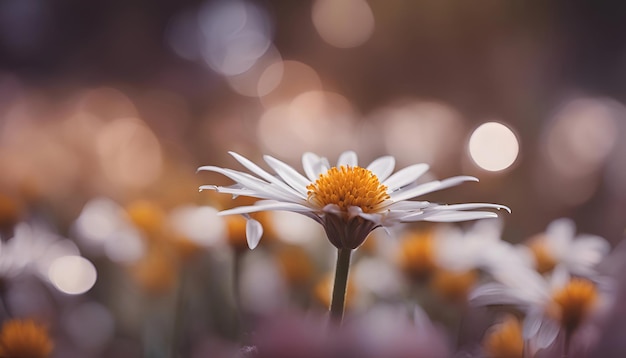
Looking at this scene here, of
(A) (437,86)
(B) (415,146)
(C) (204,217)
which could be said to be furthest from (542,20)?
(C) (204,217)

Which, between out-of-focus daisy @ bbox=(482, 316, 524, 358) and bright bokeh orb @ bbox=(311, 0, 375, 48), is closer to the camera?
out-of-focus daisy @ bbox=(482, 316, 524, 358)

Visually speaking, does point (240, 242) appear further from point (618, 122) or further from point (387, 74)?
point (387, 74)

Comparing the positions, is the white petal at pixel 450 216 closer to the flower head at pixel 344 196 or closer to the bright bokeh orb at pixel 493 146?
the flower head at pixel 344 196

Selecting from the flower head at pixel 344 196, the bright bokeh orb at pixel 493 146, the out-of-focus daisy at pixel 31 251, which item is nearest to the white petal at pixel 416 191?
the flower head at pixel 344 196

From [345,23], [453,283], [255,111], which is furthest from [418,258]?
[345,23]

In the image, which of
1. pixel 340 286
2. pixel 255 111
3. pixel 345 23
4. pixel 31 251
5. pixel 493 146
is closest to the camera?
pixel 340 286

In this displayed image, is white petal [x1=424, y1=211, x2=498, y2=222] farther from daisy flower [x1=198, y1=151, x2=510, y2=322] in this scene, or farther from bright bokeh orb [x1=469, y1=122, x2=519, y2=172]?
bright bokeh orb [x1=469, y1=122, x2=519, y2=172]

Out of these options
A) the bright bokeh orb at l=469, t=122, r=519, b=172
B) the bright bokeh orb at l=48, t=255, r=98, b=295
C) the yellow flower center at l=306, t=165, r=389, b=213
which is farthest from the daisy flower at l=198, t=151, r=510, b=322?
the bright bokeh orb at l=469, t=122, r=519, b=172

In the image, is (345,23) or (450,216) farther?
(345,23)

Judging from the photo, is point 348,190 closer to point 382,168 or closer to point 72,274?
point 382,168
